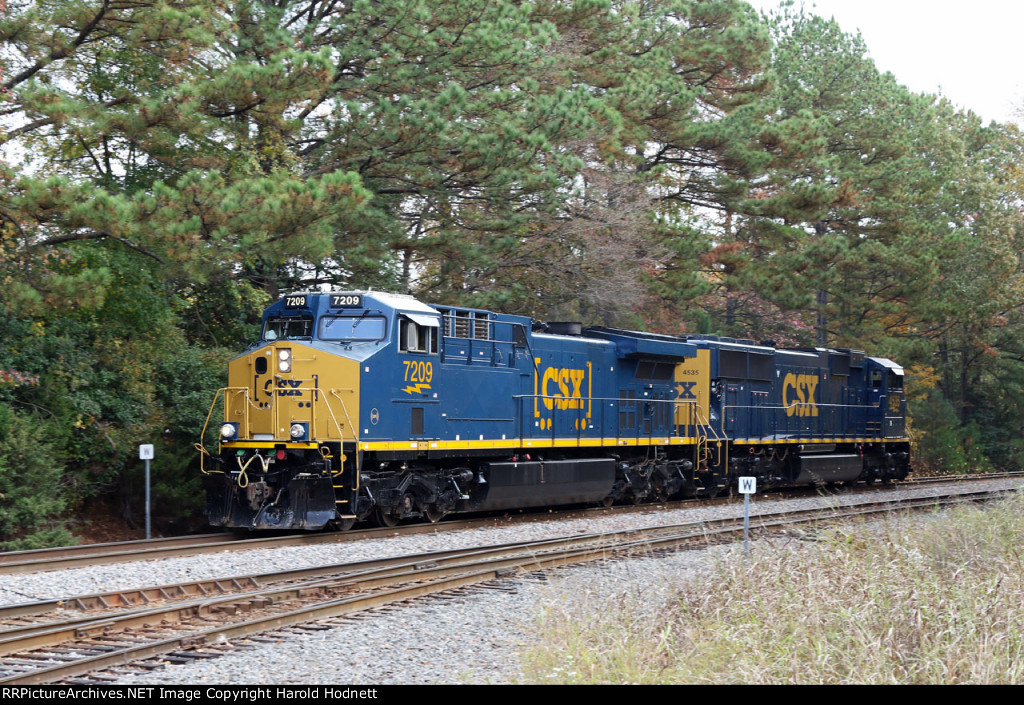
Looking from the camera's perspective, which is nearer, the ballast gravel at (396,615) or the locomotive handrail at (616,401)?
the ballast gravel at (396,615)

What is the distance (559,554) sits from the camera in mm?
11750

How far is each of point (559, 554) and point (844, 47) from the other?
2944 centimetres

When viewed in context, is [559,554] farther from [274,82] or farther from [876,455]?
[876,455]

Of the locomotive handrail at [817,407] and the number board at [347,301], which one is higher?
the number board at [347,301]

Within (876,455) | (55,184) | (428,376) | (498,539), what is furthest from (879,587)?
(876,455)

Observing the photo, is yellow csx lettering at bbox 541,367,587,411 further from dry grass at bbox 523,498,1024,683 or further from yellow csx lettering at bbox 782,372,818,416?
dry grass at bbox 523,498,1024,683

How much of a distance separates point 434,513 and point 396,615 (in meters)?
6.73

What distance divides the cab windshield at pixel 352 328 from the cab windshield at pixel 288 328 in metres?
0.27

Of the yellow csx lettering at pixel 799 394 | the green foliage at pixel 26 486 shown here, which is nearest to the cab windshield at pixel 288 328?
the green foliage at pixel 26 486

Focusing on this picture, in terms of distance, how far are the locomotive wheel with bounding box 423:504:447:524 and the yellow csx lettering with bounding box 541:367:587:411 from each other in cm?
271

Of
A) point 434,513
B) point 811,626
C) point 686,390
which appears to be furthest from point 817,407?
point 811,626

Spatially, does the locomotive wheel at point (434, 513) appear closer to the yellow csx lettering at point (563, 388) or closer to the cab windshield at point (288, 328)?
the yellow csx lettering at point (563, 388)

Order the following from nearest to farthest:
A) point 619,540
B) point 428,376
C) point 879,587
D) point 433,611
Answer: point 879,587 < point 433,611 < point 619,540 < point 428,376

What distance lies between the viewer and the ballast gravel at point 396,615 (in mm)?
6559
